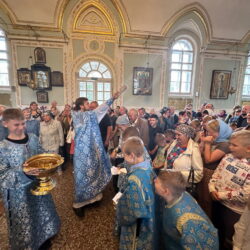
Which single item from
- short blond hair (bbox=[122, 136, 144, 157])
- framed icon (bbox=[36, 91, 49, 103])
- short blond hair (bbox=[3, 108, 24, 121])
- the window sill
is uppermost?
the window sill

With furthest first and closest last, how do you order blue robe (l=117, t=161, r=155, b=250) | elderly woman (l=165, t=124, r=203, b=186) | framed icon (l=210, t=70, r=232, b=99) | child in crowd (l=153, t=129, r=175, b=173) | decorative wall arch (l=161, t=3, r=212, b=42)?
framed icon (l=210, t=70, r=232, b=99)
decorative wall arch (l=161, t=3, r=212, b=42)
child in crowd (l=153, t=129, r=175, b=173)
elderly woman (l=165, t=124, r=203, b=186)
blue robe (l=117, t=161, r=155, b=250)

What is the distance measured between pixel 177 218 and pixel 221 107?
35.8 feet

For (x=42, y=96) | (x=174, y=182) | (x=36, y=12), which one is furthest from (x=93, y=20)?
(x=174, y=182)

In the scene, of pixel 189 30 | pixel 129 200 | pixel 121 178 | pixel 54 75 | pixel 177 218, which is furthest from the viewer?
pixel 189 30

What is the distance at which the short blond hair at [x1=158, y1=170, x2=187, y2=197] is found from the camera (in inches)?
49.3

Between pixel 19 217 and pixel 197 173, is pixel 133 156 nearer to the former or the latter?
pixel 197 173

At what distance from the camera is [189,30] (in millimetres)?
9617

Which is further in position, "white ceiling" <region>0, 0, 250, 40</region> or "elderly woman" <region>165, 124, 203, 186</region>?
"white ceiling" <region>0, 0, 250, 40</region>

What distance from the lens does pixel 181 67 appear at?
1012 centimetres

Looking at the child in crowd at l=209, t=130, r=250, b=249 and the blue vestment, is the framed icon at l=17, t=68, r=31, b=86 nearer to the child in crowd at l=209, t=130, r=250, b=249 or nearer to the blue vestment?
the blue vestment

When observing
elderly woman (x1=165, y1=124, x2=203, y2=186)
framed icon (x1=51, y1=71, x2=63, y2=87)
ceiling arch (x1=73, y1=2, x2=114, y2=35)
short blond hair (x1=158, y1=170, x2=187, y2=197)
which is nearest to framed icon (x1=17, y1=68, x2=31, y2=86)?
framed icon (x1=51, y1=71, x2=63, y2=87)

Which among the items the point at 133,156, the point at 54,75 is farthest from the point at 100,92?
the point at 133,156

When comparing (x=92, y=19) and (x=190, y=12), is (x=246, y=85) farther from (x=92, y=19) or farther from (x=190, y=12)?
(x=92, y=19)

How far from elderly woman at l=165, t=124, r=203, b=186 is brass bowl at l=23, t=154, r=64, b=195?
131cm
